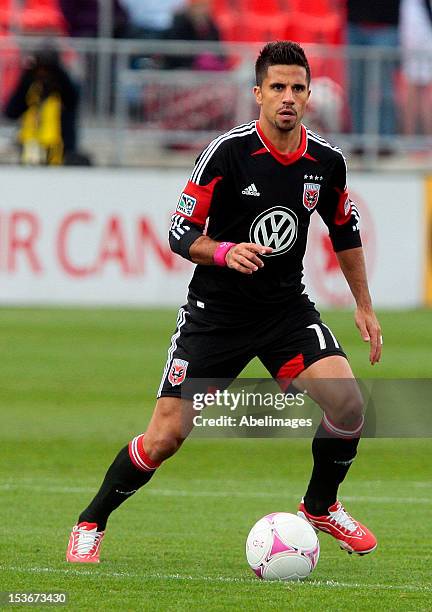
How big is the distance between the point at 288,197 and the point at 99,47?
500 inches

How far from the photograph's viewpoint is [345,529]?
7.05m

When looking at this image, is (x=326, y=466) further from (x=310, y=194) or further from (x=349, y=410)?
(x=310, y=194)

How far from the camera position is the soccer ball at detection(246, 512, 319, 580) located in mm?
6414

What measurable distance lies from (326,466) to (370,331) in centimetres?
67

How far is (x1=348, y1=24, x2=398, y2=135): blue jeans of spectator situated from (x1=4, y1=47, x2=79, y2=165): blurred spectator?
11.6 ft

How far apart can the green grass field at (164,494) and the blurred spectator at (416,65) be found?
373 cm

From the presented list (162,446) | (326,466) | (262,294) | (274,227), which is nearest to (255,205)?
(274,227)

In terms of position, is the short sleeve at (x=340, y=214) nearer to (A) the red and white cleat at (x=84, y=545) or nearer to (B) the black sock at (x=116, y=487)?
(B) the black sock at (x=116, y=487)

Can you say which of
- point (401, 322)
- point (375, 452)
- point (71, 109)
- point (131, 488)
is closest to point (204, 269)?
point (131, 488)

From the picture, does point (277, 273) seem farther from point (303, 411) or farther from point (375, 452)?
point (375, 452)

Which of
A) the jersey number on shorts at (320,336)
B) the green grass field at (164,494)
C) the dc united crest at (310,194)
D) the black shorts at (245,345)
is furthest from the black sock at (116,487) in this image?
the dc united crest at (310,194)

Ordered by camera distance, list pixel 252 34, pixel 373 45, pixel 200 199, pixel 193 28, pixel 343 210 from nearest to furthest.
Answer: pixel 200 199 < pixel 343 210 < pixel 373 45 < pixel 193 28 < pixel 252 34

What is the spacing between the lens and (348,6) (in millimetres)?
19656

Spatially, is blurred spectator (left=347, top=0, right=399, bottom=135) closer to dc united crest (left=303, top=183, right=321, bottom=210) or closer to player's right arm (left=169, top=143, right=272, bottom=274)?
dc united crest (left=303, top=183, right=321, bottom=210)
